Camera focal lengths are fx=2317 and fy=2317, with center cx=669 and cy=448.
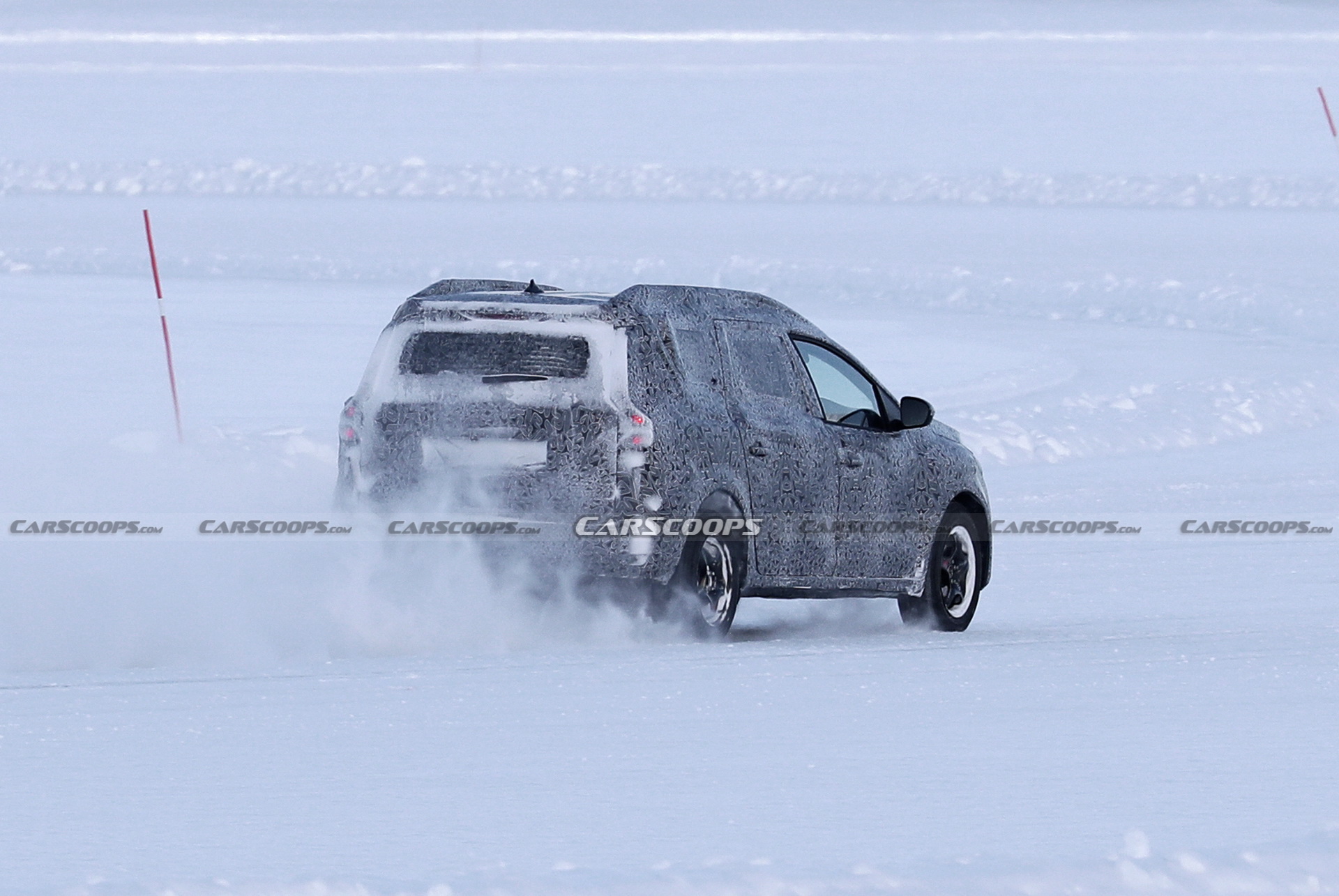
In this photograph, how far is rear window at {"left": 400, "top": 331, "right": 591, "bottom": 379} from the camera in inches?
367

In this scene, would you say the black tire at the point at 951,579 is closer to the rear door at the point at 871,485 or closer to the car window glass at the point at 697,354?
the rear door at the point at 871,485

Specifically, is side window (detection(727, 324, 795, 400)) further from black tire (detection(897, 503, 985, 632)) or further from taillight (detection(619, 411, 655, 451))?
black tire (detection(897, 503, 985, 632))

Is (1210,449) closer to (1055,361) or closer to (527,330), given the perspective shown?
Result: (1055,361)

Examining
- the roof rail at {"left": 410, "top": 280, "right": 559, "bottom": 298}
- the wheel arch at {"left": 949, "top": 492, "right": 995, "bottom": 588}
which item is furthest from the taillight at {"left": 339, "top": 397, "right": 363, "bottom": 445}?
the wheel arch at {"left": 949, "top": 492, "right": 995, "bottom": 588}

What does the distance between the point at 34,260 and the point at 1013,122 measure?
24111 millimetres

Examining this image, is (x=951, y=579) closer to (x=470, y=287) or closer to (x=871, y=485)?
(x=871, y=485)

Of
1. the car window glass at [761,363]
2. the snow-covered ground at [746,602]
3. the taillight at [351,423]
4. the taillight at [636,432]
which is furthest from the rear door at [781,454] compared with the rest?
the taillight at [351,423]

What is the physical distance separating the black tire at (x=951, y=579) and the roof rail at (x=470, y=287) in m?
2.33

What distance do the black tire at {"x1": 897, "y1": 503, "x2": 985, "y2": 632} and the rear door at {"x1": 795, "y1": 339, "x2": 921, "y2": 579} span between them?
225 mm

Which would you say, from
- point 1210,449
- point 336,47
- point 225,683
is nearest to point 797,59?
point 336,47

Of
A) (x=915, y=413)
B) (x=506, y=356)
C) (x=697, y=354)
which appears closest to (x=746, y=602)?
(x=915, y=413)

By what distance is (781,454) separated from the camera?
32.9 ft

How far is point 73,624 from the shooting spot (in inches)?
390

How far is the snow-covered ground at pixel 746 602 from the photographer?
6.25 meters
